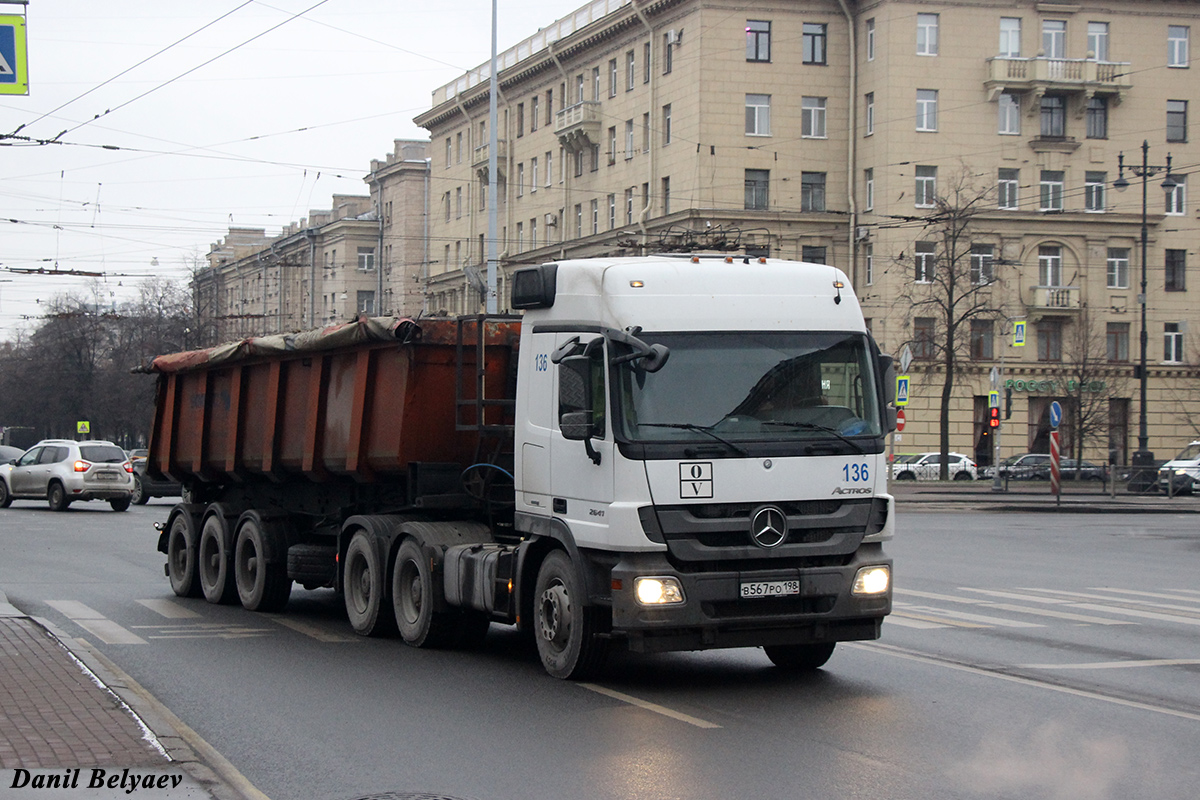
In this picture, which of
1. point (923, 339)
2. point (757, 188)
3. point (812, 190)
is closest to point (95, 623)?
point (923, 339)

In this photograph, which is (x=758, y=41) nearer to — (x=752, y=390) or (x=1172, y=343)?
(x=1172, y=343)

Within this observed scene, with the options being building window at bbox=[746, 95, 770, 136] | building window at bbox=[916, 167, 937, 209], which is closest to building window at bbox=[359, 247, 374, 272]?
building window at bbox=[746, 95, 770, 136]

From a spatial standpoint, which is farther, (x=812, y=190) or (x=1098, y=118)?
(x=812, y=190)

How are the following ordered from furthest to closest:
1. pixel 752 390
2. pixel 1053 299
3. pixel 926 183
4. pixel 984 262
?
pixel 1053 299, pixel 926 183, pixel 984 262, pixel 752 390

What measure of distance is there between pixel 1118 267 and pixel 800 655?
54409 mm

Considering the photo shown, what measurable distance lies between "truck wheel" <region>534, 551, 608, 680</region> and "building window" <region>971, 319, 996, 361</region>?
51.2 meters

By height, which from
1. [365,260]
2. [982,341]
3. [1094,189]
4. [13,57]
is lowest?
[982,341]

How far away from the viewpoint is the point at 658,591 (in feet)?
29.9

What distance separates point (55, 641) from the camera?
11.2 m

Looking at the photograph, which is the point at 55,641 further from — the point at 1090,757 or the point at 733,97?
the point at 733,97

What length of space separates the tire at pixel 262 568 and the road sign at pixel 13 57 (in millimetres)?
5122

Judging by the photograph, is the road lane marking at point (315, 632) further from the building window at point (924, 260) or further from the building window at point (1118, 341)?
the building window at point (1118, 341)

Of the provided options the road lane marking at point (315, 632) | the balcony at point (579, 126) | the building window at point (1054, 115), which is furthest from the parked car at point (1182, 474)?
the road lane marking at point (315, 632)

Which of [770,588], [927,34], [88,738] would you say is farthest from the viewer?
[927,34]
